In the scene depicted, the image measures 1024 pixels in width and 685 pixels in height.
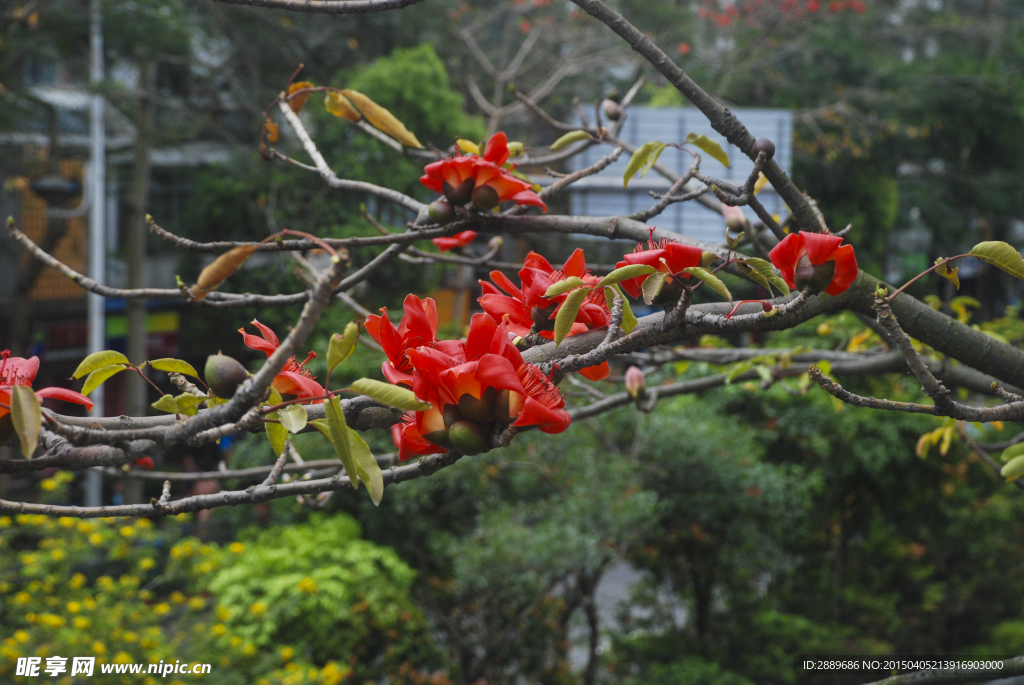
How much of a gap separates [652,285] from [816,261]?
0.20 metres

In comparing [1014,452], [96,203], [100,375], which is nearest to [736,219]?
[1014,452]

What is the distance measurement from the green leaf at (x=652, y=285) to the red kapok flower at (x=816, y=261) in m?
0.14

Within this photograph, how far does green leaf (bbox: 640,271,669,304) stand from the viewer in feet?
3.00

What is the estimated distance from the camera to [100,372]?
2.79ft

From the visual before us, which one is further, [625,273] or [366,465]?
[625,273]

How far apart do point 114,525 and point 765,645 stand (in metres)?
4.40

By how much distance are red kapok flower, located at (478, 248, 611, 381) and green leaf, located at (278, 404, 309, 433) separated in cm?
34

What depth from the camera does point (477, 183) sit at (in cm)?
114

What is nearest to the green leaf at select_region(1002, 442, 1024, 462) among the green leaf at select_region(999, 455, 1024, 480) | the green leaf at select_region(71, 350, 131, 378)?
the green leaf at select_region(999, 455, 1024, 480)

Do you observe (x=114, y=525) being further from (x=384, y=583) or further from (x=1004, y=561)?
(x=1004, y=561)

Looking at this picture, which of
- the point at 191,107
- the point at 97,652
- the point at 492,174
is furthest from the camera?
the point at 191,107

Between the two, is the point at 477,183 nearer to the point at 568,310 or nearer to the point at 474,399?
the point at 568,310

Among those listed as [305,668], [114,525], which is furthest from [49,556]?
[305,668]

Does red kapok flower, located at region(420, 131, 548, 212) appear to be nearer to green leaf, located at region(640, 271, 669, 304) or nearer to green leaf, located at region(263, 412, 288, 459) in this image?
green leaf, located at region(640, 271, 669, 304)
